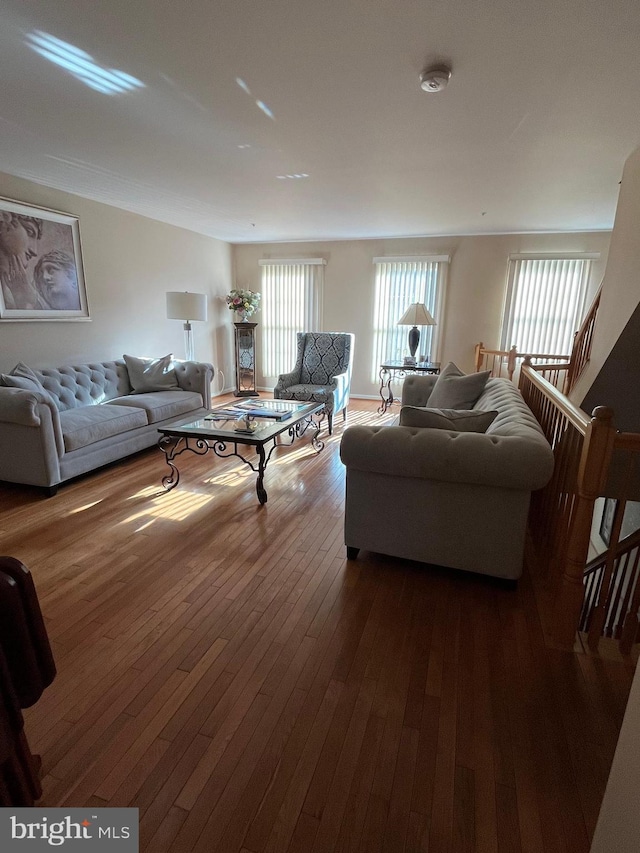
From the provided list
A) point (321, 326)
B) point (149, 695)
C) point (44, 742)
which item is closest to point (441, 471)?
point (149, 695)

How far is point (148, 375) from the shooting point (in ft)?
14.8

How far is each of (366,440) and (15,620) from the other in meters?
1.52

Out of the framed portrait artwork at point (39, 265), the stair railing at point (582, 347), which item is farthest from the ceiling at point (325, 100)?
the stair railing at point (582, 347)

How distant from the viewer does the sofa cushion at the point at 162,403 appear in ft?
12.9

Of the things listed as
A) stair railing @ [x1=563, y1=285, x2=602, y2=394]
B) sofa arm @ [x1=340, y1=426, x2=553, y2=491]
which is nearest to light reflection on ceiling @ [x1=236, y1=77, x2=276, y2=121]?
sofa arm @ [x1=340, y1=426, x2=553, y2=491]

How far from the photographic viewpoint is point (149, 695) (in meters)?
1.49

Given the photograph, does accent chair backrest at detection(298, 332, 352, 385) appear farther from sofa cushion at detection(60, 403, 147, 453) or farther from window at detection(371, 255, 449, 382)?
sofa cushion at detection(60, 403, 147, 453)

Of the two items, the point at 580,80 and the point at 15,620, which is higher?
the point at 580,80

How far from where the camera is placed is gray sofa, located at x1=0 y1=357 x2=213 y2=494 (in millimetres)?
2961

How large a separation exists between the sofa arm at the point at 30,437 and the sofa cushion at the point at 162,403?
91 cm

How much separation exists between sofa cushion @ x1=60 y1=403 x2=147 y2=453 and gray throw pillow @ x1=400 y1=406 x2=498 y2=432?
2.46 metres

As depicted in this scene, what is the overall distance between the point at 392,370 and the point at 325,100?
172 inches

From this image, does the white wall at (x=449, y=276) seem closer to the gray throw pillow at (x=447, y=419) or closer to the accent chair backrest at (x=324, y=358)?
the accent chair backrest at (x=324, y=358)

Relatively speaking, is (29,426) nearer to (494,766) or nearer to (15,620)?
(15,620)
